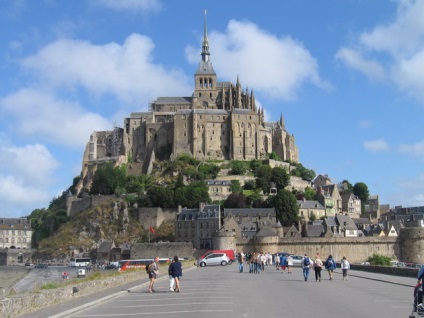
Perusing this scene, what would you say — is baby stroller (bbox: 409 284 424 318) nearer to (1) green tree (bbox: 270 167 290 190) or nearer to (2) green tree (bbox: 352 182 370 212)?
(1) green tree (bbox: 270 167 290 190)

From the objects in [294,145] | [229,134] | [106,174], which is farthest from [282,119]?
[106,174]

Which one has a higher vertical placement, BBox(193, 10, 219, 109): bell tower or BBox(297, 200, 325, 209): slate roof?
BBox(193, 10, 219, 109): bell tower

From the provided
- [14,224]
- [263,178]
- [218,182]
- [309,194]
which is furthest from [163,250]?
[14,224]

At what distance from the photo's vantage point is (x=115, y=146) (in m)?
124

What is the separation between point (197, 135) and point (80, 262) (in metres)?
39.6

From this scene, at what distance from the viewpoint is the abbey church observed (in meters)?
118

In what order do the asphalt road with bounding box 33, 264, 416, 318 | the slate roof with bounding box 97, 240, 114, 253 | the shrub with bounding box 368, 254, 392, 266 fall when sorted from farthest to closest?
the slate roof with bounding box 97, 240, 114, 253 → the shrub with bounding box 368, 254, 392, 266 → the asphalt road with bounding box 33, 264, 416, 318

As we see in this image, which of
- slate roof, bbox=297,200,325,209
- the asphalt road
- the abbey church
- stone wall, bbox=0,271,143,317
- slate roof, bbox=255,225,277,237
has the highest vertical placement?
the abbey church

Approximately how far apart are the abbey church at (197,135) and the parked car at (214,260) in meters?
64.7

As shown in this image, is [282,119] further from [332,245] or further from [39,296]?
[39,296]

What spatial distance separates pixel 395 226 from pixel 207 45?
6908cm

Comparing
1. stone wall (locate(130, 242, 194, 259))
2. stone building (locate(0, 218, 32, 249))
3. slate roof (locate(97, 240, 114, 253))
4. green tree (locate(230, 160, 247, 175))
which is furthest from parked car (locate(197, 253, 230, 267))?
stone building (locate(0, 218, 32, 249))

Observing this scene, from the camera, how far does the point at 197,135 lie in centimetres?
11794

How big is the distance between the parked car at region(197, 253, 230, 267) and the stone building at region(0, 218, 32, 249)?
79777mm
